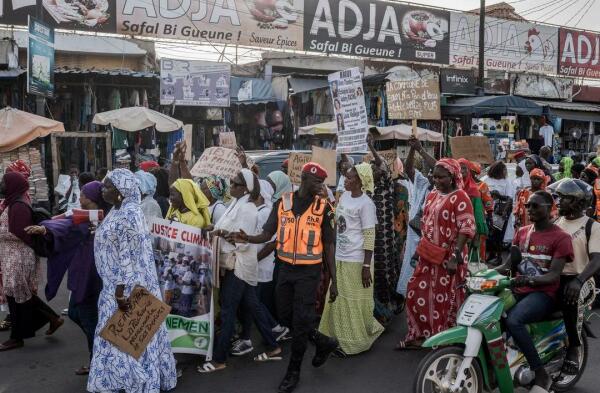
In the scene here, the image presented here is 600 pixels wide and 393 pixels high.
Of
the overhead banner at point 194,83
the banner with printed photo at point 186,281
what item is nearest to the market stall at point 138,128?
the overhead banner at point 194,83

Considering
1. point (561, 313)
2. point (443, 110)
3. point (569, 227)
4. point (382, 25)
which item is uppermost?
point (382, 25)

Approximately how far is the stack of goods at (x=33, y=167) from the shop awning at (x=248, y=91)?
649 cm

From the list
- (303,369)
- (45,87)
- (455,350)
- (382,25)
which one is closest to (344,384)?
(303,369)

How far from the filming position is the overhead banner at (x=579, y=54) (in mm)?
28969

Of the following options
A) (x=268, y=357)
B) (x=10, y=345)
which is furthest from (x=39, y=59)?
(x=268, y=357)

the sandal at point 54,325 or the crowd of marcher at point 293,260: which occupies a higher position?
the crowd of marcher at point 293,260

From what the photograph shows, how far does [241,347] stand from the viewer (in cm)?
572

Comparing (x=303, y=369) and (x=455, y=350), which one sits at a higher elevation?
(x=455, y=350)

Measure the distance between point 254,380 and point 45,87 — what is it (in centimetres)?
923

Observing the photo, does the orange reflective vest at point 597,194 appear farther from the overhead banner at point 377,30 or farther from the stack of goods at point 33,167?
the overhead banner at point 377,30

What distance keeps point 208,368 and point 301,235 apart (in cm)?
141

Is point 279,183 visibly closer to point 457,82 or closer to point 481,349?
point 481,349

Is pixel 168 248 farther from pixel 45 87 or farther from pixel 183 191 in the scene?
pixel 45 87

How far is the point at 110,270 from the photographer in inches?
173
